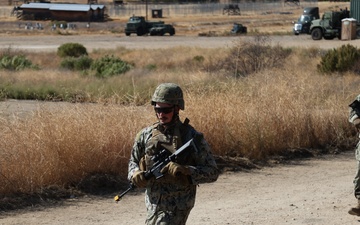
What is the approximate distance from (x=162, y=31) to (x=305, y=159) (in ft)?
193

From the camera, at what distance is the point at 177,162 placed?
5477 mm

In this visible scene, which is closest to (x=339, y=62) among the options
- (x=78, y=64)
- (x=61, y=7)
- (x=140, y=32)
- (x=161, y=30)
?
(x=78, y=64)

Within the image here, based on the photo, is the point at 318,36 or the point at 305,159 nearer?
the point at 305,159

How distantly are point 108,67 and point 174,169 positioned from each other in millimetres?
30302

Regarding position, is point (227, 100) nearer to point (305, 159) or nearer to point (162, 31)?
point (305, 159)

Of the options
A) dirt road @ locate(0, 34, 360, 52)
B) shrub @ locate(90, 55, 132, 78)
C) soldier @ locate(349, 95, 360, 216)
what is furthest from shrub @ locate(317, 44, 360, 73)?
soldier @ locate(349, 95, 360, 216)

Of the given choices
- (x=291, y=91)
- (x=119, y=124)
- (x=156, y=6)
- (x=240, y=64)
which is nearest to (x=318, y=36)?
(x=240, y=64)

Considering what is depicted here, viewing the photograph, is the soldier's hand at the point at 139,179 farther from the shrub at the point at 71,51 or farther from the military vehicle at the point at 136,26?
the military vehicle at the point at 136,26

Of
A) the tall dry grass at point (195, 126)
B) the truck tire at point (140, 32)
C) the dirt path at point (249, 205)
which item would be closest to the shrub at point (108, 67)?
the tall dry grass at point (195, 126)

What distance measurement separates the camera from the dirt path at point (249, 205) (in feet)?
31.0

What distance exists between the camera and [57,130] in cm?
1117

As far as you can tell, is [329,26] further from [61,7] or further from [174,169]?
[61,7]

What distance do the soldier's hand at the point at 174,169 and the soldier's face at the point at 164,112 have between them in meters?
0.38

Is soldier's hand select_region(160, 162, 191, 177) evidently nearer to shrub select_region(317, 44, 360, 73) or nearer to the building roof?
shrub select_region(317, 44, 360, 73)
